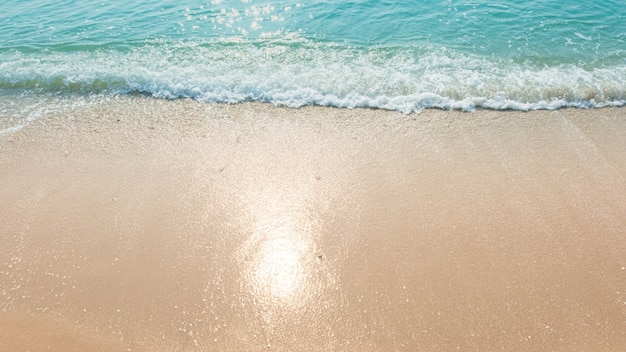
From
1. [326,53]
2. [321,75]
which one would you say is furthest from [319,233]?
[326,53]

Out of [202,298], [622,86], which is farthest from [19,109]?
[622,86]

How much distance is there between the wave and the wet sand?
0.53 m

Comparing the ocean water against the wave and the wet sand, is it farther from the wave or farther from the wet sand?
the wet sand

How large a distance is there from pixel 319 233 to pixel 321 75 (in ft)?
14.9

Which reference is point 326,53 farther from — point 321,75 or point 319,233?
point 319,233

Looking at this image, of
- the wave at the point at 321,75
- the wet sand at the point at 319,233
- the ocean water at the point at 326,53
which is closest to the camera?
the wet sand at the point at 319,233

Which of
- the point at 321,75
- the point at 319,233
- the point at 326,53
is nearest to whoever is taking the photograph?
the point at 319,233

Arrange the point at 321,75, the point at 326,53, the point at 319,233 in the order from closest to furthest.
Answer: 1. the point at 319,233
2. the point at 321,75
3. the point at 326,53

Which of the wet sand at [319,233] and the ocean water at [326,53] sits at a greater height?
the ocean water at [326,53]

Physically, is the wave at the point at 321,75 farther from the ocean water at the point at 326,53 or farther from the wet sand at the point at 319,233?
the wet sand at the point at 319,233

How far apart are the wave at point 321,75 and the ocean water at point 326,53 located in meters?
0.03

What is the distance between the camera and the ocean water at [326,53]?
311 inches

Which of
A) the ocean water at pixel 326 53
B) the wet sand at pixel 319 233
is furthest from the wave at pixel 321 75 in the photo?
the wet sand at pixel 319 233

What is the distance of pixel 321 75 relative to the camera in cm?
859
